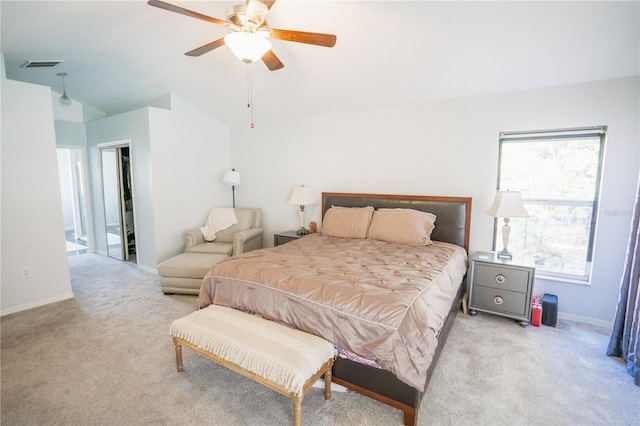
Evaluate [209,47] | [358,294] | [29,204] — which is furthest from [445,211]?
[29,204]

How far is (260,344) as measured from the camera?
1690 millimetres

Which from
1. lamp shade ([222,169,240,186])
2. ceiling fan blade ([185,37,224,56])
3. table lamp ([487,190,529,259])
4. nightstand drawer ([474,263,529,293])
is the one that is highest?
ceiling fan blade ([185,37,224,56])

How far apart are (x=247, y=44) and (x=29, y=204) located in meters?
3.19

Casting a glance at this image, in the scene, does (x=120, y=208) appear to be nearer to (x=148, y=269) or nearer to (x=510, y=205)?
(x=148, y=269)

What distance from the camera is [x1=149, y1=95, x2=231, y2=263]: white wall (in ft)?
13.6

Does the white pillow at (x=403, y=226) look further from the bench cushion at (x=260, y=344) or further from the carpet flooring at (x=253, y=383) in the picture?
the bench cushion at (x=260, y=344)

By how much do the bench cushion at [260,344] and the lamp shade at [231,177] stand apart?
3.07m

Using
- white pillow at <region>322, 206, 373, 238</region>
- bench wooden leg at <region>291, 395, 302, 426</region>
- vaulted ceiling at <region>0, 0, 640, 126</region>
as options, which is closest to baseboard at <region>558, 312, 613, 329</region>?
white pillow at <region>322, 206, 373, 238</region>

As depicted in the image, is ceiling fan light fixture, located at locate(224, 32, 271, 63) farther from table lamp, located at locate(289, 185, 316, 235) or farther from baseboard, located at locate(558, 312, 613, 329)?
baseboard, located at locate(558, 312, 613, 329)

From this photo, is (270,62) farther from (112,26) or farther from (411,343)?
(411,343)

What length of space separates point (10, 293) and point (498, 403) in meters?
4.62

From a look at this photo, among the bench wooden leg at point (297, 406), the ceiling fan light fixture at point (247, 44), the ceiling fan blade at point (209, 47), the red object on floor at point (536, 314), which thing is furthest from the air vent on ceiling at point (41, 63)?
the red object on floor at point (536, 314)

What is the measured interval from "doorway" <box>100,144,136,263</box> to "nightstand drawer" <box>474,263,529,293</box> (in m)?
5.15

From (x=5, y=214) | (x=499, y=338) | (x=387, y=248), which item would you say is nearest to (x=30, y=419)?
(x=5, y=214)
